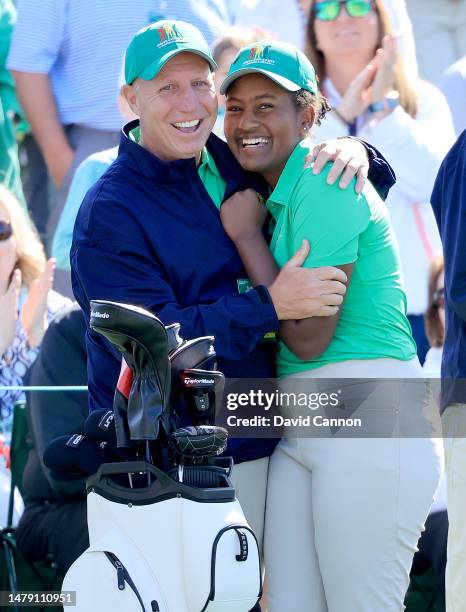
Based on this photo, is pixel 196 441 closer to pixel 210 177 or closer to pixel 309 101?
pixel 210 177

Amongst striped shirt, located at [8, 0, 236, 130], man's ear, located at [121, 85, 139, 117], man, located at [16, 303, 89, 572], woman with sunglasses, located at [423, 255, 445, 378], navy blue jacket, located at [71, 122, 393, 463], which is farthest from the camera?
striped shirt, located at [8, 0, 236, 130]

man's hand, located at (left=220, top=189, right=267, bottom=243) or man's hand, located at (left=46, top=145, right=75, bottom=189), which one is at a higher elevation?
man's hand, located at (left=46, top=145, right=75, bottom=189)

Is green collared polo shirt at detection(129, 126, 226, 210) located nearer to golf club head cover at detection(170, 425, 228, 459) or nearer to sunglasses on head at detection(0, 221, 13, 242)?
golf club head cover at detection(170, 425, 228, 459)

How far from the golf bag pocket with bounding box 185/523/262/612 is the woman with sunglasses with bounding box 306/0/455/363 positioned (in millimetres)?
2948

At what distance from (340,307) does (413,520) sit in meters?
0.64

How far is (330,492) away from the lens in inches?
147

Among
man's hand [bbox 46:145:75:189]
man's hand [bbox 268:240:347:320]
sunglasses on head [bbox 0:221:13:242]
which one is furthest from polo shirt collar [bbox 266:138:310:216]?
man's hand [bbox 46:145:75:189]

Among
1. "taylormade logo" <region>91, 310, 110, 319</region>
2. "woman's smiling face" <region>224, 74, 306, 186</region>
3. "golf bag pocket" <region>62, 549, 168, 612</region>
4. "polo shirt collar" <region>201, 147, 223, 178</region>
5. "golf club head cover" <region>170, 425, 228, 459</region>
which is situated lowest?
"golf bag pocket" <region>62, 549, 168, 612</region>

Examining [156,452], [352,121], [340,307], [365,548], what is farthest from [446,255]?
[352,121]

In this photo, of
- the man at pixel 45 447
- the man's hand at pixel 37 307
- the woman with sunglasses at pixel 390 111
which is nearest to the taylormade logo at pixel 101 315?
the man at pixel 45 447

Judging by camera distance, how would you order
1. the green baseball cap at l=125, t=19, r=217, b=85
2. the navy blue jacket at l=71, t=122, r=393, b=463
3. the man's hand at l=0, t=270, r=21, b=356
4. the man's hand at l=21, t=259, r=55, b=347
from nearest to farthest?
1. the navy blue jacket at l=71, t=122, r=393, b=463
2. the green baseball cap at l=125, t=19, r=217, b=85
3. the man's hand at l=0, t=270, r=21, b=356
4. the man's hand at l=21, t=259, r=55, b=347

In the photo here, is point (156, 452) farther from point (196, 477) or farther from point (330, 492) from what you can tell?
point (330, 492)

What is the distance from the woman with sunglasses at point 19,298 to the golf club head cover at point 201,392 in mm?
2080

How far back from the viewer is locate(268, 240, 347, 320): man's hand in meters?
3.66
